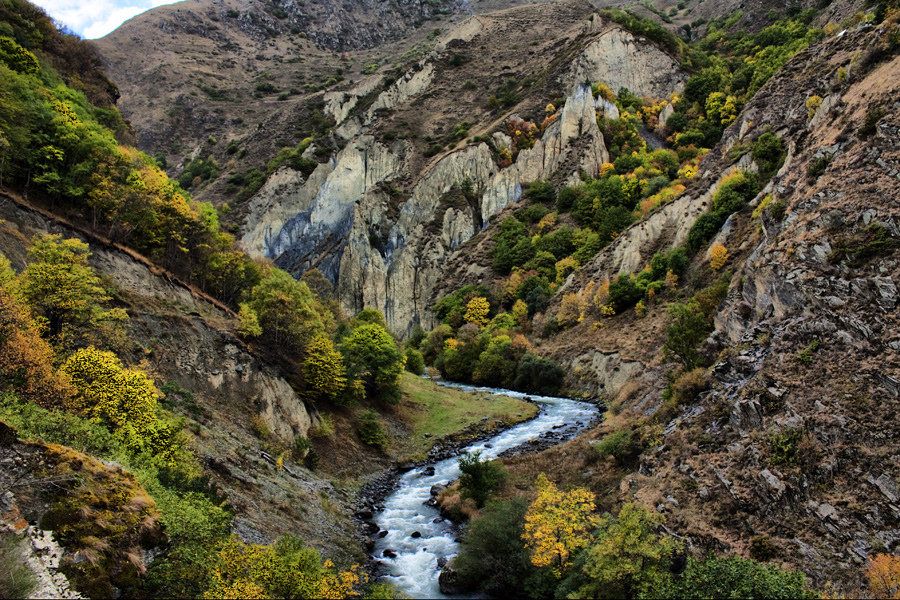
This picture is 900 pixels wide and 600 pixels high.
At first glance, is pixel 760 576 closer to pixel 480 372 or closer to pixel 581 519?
pixel 581 519

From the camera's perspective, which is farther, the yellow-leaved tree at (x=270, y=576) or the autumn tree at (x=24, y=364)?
the autumn tree at (x=24, y=364)

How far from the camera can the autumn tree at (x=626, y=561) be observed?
1638 cm

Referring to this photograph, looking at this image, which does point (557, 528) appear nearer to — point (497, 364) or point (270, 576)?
point (270, 576)

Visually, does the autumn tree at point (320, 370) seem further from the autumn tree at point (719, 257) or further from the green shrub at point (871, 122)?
the green shrub at point (871, 122)

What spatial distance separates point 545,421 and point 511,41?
370 feet

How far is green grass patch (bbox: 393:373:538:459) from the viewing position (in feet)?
135

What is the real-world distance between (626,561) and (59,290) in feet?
83.5

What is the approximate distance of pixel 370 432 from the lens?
126ft

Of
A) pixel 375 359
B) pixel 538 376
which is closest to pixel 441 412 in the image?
pixel 375 359

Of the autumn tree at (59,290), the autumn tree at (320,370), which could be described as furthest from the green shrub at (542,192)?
the autumn tree at (59,290)

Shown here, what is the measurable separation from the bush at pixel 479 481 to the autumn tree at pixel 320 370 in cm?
1269

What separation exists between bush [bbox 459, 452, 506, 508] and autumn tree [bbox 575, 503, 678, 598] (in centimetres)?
986

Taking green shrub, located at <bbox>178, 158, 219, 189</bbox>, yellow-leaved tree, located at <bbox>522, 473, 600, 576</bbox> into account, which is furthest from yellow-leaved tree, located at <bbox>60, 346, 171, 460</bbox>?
green shrub, located at <bbox>178, 158, 219, 189</bbox>

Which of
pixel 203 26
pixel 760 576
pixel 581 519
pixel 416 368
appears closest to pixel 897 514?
pixel 760 576
